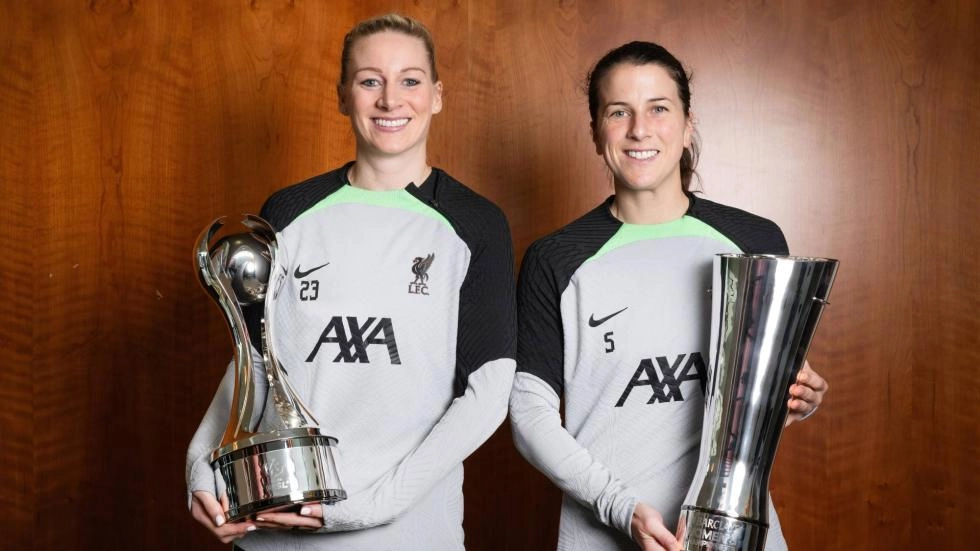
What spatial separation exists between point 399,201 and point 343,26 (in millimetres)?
1150

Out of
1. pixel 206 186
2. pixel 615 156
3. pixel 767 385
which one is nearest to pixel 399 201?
pixel 615 156

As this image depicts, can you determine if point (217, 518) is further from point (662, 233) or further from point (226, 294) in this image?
Answer: point (662, 233)

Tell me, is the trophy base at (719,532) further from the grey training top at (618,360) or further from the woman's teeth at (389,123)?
the woman's teeth at (389,123)

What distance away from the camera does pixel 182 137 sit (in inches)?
97.7

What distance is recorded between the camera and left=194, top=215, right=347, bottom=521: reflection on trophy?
1191 mm

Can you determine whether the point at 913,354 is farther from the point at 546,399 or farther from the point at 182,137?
the point at 182,137

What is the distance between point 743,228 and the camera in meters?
1.50

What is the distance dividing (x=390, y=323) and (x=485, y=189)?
1.12 metres

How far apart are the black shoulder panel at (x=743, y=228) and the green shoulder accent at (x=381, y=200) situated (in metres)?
0.41

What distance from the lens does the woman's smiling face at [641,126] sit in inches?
58.0

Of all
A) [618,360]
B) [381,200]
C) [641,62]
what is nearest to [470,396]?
[618,360]

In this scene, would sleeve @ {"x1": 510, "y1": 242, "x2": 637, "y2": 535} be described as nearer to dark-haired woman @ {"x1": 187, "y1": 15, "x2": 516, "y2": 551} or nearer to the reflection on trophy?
dark-haired woman @ {"x1": 187, "y1": 15, "x2": 516, "y2": 551}

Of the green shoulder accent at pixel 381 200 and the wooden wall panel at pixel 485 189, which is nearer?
the green shoulder accent at pixel 381 200

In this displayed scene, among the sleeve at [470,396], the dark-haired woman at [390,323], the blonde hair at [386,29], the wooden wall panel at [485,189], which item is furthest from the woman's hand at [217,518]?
the wooden wall panel at [485,189]
